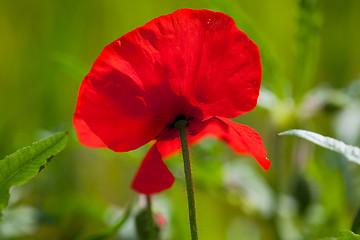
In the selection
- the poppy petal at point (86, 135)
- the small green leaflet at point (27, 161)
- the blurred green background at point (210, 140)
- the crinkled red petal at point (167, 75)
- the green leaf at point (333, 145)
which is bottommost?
the green leaf at point (333, 145)

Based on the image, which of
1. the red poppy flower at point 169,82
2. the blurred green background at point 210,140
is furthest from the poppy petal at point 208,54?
the blurred green background at point 210,140

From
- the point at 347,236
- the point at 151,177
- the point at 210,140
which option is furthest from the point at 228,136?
the point at 210,140

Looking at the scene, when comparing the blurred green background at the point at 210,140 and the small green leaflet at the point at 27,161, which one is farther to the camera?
the blurred green background at the point at 210,140

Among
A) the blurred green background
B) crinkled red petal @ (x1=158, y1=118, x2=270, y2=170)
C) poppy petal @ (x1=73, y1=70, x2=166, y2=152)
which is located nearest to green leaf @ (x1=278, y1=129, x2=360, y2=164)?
crinkled red petal @ (x1=158, y1=118, x2=270, y2=170)

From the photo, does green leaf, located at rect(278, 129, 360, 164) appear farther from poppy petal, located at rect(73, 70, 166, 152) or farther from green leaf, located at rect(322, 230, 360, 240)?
poppy petal, located at rect(73, 70, 166, 152)

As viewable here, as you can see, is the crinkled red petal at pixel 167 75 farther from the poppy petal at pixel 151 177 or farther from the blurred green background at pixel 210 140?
the blurred green background at pixel 210 140

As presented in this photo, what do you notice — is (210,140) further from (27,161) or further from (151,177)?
(27,161)

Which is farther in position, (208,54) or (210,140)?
(210,140)
